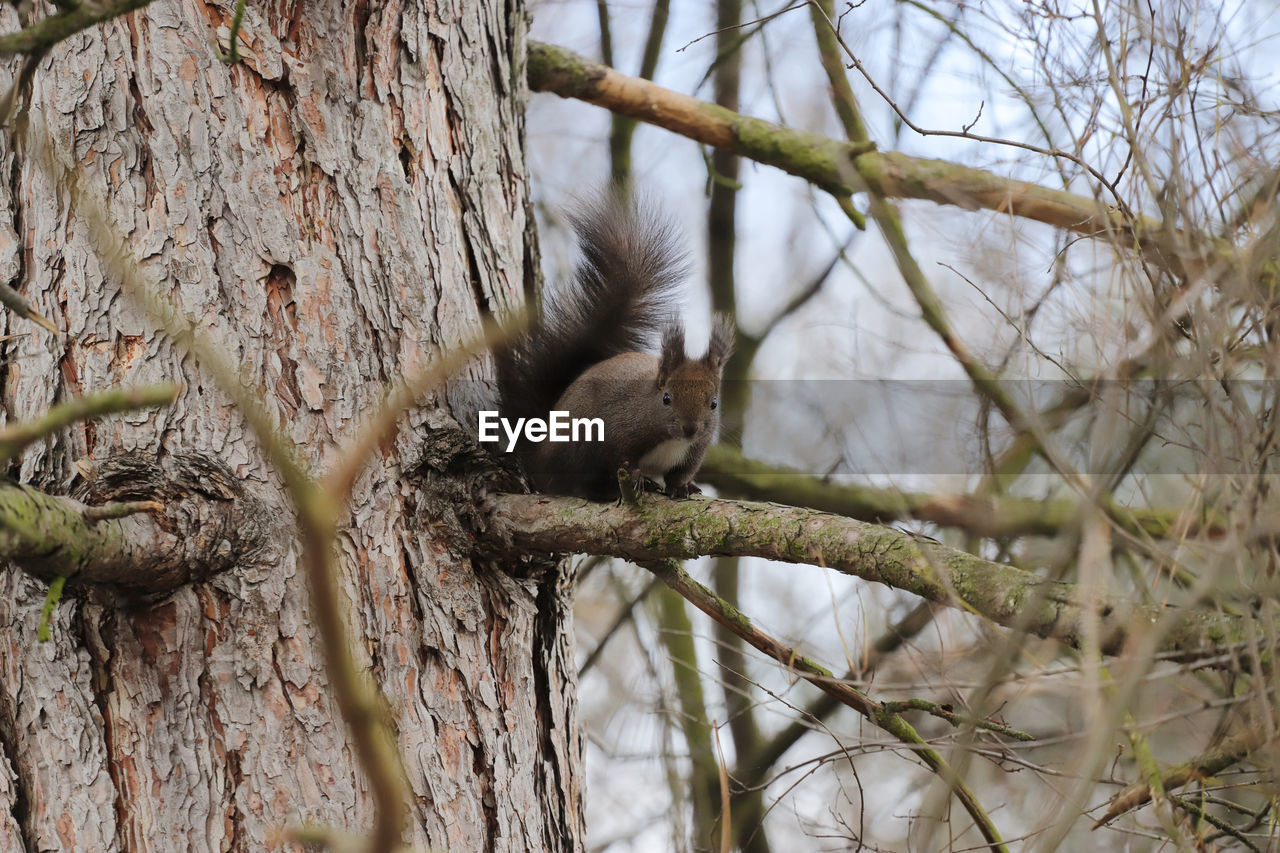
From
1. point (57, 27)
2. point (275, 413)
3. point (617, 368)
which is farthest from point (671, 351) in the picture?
point (57, 27)

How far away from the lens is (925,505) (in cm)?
272

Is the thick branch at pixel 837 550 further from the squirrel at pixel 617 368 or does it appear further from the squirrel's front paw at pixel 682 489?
the squirrel's front paw at pixel 682 489

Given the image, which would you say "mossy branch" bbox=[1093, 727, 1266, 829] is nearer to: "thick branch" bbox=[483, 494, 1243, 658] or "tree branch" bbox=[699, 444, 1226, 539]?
"thick branch" bbox=[483, 494, 1243, 658]

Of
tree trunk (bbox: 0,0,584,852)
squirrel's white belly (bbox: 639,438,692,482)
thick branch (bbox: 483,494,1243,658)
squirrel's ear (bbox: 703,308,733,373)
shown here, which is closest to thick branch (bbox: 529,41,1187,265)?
squirrel's ear (bbox: 703,308,733,373)

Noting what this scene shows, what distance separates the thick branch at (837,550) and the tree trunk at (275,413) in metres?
0.17

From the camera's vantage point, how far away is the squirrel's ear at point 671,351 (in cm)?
248

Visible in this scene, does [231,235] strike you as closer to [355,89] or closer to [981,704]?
[355,89]

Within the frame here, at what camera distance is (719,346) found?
264cm

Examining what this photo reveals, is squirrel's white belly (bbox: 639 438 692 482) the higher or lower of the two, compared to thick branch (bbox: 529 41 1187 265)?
lower

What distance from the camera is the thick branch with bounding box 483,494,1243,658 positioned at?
1.14 metres

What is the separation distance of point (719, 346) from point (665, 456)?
1.03 feet

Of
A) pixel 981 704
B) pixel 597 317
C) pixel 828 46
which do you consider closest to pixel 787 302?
pixel 828 46

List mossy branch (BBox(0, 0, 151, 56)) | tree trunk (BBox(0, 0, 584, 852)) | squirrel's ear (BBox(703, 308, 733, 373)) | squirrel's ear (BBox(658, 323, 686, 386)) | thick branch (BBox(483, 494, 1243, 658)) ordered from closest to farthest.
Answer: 1. mossy branch (BBox(0, 0, 151, 56))
2. thick branch (BBox(483, 494, 1243, 658))
3. tree trunk (BBox(0, 0, 584, 852))
4. squirrel's ear (BBox(658, 323, 686, 386))
5. squirrel's ear (BBox(703, 308, 733, 373))

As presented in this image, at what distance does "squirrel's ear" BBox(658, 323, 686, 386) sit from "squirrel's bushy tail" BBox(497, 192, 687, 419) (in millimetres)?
33
